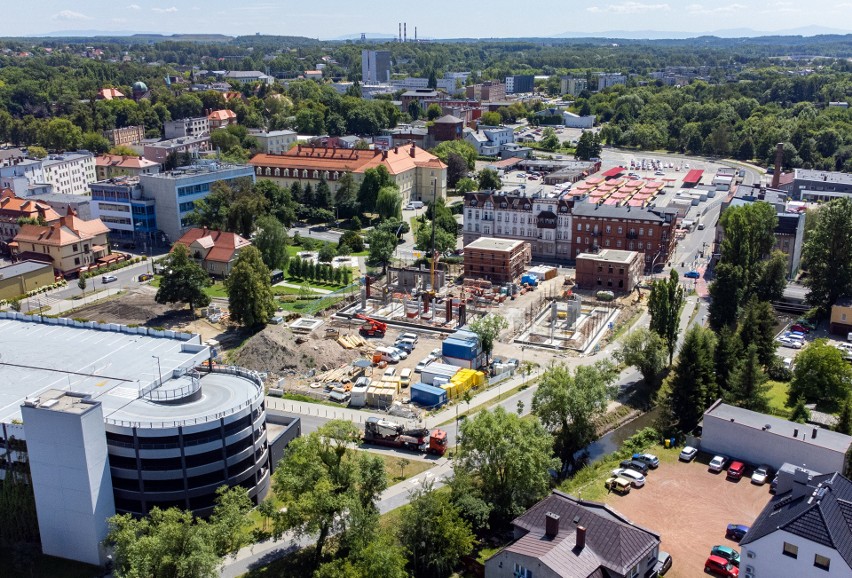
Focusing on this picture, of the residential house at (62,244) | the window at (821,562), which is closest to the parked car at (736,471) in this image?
the window at (821,562)

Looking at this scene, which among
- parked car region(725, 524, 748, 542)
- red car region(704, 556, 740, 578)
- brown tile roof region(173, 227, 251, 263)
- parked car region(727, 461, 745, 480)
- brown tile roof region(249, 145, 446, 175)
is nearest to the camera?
red car region(704, 556, 740, 578)

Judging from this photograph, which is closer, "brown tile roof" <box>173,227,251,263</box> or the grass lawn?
the grass lawn

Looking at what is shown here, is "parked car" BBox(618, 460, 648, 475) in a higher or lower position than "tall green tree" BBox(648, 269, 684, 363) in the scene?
lower

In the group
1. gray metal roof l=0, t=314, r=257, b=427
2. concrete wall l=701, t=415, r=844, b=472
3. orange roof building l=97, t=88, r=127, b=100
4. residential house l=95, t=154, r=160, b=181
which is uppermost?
orange roof building l=97, t=88, r=127, b=100

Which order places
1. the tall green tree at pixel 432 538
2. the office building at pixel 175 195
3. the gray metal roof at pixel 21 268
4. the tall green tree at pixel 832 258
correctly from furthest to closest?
the office building at pixel 175 195, the gray metal roof at pixel 21 268, the tall green tree at pixel 832 258, the tall green tree at pixel 432 538

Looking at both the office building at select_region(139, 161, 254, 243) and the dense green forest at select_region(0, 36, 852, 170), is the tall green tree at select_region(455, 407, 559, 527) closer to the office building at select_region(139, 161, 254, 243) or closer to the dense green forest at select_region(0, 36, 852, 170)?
the office building at select_region(139, 161, 254, 243)

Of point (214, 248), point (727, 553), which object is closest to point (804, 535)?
point (727, 553)

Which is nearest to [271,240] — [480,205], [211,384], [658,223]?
[480,205]

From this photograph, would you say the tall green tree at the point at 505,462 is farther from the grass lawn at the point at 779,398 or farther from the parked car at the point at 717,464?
the grass lawn at the point at 779,398

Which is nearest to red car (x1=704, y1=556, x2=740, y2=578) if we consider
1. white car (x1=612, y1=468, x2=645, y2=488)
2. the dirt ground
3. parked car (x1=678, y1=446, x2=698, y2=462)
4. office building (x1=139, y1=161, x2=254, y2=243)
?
the dirt ground
